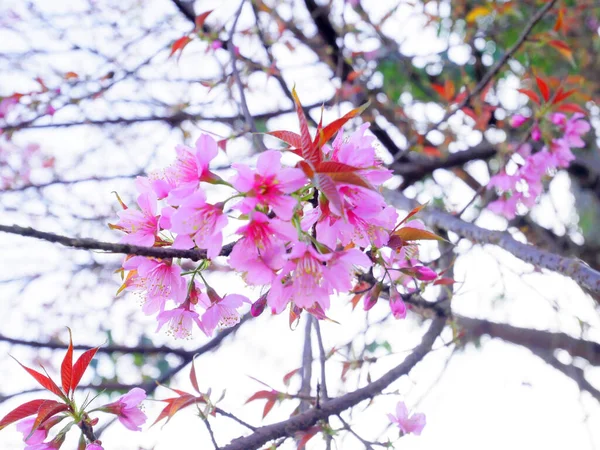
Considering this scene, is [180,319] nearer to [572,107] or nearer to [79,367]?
[79,367]

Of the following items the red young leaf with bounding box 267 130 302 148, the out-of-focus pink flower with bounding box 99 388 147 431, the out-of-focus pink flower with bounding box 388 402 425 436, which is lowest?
the out-of-focus pink flower with bounding box 388 402 425 436

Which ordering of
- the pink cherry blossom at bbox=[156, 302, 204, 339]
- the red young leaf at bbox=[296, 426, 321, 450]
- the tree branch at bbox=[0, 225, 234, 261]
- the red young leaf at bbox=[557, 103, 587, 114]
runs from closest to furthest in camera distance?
the tree branch at bbox=[0, 225, 234, 261] < the pink cherry blossom at bbox=[156, 302, 204, 339] < the red young leaf at bbox=[296, 426, 321, 450] < the red young leaf at bbox=[557, 103, 587, 114]

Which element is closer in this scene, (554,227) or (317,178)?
(317,178)

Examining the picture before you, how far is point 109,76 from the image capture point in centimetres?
212

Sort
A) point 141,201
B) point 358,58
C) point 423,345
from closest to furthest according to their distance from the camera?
point 141,201, point 423,345, point 358,58

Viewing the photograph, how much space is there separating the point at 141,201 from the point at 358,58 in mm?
2249

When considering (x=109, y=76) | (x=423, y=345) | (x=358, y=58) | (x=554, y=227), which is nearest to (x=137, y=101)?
(x=109, y=76)

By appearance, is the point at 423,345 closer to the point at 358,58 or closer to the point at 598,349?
the point at 598,349

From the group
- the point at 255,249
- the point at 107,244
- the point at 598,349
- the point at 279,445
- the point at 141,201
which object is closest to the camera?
the point at 107,244

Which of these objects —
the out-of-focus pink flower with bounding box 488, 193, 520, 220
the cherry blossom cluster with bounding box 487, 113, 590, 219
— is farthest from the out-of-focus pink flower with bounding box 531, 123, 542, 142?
the out-of-focus pink flower with bounding box 488, 193, 520, 220

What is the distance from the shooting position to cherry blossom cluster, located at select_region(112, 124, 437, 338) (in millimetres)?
611

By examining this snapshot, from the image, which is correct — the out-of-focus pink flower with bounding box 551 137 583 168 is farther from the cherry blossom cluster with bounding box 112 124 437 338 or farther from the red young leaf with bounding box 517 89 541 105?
the cherry blossom cluster with bounding box 112 124 437 338

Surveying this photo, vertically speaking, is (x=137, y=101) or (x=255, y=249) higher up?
(x=137, y=101)

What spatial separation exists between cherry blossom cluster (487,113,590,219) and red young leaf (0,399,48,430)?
4.86 feet
